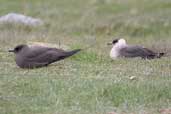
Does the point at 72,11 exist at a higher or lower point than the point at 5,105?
higher

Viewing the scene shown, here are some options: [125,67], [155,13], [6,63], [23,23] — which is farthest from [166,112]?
[155,13]

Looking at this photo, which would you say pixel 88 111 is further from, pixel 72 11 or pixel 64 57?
pixel 72 11

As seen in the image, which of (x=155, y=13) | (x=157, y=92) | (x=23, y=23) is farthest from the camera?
(x=155, y=13)

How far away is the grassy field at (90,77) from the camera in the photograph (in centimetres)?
782

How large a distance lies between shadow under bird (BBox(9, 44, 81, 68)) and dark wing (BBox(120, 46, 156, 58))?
164 cm

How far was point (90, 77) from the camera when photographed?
9.16 metres

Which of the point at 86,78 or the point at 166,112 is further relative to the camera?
the point at 86,78

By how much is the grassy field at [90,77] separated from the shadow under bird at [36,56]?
121 millimetres

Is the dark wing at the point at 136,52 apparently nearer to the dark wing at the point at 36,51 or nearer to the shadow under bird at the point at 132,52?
the shadow under bird at the point at 132,52

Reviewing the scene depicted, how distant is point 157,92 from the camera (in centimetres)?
831

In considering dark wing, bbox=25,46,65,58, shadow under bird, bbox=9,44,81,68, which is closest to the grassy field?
shadow under bird, bbox=9,44,81,68

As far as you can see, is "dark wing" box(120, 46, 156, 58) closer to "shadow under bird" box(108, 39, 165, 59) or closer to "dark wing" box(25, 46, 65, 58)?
"shadow under bird" box(108, 39, 165, 59)

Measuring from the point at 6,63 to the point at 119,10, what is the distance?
861 centimetres

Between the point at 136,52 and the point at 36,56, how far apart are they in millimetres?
Answer: 2110
